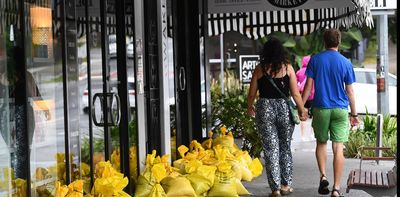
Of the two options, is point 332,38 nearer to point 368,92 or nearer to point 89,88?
point 89,88

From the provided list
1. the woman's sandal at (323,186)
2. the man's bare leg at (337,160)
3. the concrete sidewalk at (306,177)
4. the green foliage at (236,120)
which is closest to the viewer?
the man's bare leg at (337,160)

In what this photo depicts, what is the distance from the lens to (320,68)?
7.77 meters

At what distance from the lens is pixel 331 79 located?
305 inches

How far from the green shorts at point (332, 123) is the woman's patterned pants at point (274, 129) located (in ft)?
0.92

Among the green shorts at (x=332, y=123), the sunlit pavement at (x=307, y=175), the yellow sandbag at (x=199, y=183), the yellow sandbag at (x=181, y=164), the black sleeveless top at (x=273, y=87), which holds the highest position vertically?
the black sleeveless top at (x=273, y=87)

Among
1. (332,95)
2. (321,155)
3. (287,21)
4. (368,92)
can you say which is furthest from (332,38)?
(368,92)

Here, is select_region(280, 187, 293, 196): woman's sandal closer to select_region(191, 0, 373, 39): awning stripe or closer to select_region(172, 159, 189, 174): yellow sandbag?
select_region(172, 159, 189, 174): yellow sandbag

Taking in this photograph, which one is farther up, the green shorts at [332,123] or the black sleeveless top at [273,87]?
the black sleeveless top at [273,87]

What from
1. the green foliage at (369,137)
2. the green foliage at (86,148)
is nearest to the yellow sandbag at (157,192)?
the green foliage at (86,148)

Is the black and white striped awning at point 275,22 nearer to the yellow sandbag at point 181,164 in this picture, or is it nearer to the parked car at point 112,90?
the yellow sandbag at point 181,164

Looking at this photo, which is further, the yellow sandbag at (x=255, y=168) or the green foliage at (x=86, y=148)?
the yellow sandbag at (x=255, y=168)

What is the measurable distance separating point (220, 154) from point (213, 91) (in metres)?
4.23

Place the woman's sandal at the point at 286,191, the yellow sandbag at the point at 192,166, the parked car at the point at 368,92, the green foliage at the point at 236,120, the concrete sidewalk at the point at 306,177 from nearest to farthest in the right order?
the yellow sandbag at the point at 192,166 < the woman's sandal at the point at 286,191 < the concrete sidewalk at the point at 306,177 < the green foliage at the point at 236,120 < the parked car at the point at 368,92

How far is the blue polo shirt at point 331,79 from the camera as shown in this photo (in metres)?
7.66
